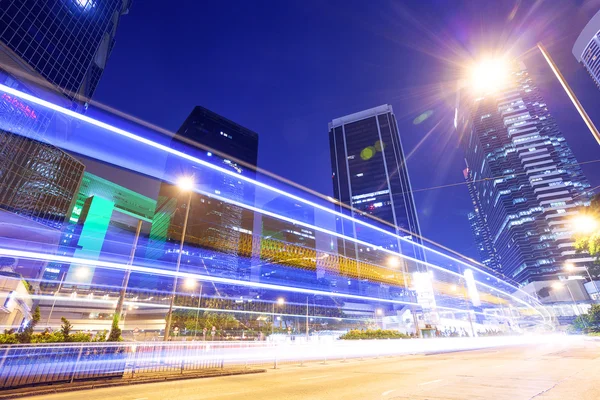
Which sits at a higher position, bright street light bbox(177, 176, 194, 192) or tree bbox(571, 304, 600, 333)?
bright street light bbox(177, 176, 194, 192)

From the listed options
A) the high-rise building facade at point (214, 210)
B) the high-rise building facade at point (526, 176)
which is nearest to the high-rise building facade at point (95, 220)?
the high-rise building facade at point (214, 210)

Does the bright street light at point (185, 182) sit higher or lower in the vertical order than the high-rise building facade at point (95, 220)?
lower

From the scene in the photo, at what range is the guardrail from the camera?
863 cm

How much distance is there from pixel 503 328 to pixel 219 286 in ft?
201

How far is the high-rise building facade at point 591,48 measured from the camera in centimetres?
11274

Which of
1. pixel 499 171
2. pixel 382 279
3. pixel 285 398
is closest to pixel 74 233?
pixel 382 279

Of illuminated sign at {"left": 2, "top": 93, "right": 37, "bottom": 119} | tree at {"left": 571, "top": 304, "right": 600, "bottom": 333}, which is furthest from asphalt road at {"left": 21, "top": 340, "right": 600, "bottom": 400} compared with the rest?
illuminated sign at {"left": 2, "top": 93, "right": 37, "bottom": 119}

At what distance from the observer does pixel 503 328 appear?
54.3 meters

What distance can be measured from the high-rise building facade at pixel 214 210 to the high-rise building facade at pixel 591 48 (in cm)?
14501

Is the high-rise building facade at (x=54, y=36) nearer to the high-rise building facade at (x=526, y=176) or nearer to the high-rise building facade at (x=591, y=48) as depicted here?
the high-rise building facade at (x=526, y=176)

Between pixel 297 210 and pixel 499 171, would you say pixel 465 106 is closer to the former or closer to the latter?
pixel 499 171

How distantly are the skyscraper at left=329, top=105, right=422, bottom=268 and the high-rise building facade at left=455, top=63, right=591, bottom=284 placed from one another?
40652 millimetres

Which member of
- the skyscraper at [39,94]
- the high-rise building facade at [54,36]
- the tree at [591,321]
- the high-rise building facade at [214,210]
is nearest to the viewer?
the tree at [591,321]

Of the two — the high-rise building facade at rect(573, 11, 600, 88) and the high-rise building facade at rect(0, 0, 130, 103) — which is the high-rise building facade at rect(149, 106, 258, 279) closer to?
the high-rise building facade at rect(0, 0, 130, 103)
